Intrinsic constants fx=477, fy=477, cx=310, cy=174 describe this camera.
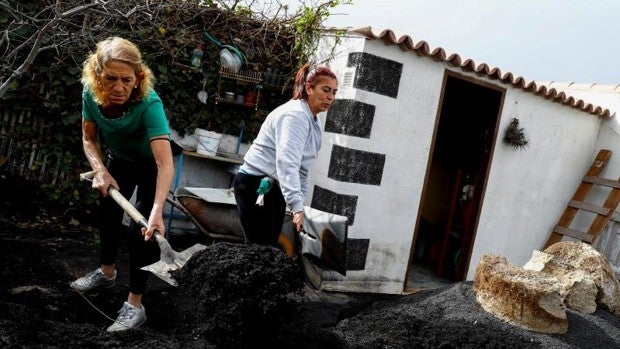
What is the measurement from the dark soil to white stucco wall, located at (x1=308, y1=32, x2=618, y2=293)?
612 mm

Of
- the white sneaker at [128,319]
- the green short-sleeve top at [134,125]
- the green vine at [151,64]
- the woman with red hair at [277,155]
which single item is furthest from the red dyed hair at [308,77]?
the green vine at [151,64]

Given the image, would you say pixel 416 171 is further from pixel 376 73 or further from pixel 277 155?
pixel 277 155

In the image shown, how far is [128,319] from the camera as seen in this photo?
259 centimetres

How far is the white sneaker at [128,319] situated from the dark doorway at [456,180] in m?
3.53

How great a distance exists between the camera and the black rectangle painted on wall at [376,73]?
4547mm

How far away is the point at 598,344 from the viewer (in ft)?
11.2

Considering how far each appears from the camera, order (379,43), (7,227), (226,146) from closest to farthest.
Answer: (7,227)
(379,43)
(226,146)

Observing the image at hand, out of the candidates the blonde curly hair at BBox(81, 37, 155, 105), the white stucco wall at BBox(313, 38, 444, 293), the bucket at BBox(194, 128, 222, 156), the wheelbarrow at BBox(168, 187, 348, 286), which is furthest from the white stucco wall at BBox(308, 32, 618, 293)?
the blonde curly hair at BBox(81, 37, 155, 105)

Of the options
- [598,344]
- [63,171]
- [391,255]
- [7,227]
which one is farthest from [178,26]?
[598,344]

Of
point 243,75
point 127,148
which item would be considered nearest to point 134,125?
point 127,148

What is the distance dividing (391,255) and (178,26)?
3.37m

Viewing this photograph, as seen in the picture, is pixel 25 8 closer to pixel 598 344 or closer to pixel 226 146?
pixel 226 146

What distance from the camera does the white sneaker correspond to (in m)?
2.54

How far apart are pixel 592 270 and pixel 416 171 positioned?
182cm
